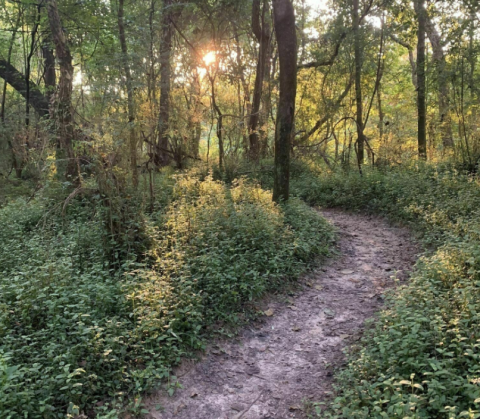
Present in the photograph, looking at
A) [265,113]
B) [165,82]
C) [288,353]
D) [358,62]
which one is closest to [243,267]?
[288,353]

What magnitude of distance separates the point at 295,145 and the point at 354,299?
35.6ft

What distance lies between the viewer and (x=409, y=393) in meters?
3.17

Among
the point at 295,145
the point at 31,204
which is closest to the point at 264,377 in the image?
the point at 31,204

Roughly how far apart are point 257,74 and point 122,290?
12.9 meters

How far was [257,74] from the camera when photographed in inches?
612

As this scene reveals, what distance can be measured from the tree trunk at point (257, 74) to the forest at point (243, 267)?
0.20 meters

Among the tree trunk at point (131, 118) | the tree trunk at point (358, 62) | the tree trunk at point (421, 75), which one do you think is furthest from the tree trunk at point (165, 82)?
the tree trunk at point (421, 75)

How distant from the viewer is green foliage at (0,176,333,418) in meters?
3.42

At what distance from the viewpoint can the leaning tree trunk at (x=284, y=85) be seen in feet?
29.0

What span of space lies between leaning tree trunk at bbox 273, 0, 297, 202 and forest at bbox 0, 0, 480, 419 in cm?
5

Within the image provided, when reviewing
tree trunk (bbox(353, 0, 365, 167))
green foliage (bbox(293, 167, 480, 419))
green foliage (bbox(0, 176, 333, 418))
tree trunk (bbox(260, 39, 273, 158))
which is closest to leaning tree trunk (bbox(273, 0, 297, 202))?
green foliage (bbox(0, 176, 333, 418))

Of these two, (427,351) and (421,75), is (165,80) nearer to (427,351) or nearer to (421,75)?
(421,75)

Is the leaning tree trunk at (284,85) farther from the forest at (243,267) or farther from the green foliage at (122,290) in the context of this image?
the green foliage at (122,290)

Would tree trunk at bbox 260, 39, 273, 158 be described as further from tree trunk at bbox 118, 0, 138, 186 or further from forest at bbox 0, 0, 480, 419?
Answer: tree trunk at bbox 118, 0, 138, 186
